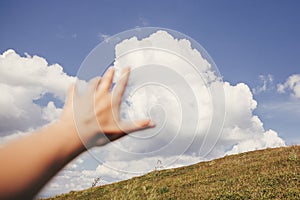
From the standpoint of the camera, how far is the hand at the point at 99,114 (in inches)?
69.0

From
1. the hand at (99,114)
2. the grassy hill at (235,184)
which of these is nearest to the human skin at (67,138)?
the hand at (99,114)

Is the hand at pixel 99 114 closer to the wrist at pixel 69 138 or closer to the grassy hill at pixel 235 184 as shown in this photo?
the wrist at pixel 69 138

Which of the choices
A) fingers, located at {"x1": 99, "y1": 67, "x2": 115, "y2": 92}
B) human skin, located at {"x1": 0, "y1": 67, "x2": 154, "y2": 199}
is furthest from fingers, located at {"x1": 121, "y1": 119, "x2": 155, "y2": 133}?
fingers, located at {"x1": 99, "y1": 67, "x2": 115, "y2": 92}

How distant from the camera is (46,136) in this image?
159cm

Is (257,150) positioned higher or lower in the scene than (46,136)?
higher

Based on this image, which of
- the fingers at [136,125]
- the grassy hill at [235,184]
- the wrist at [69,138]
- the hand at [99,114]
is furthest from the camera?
the grassy hill at [235,184]

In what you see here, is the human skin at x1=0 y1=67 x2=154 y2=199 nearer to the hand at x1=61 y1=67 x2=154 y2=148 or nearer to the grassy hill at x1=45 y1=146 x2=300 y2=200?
the hand at x1=61 y1=67 x2=154 y2=148

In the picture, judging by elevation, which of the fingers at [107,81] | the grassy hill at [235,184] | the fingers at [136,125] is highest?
the grassy hill at [235,184]

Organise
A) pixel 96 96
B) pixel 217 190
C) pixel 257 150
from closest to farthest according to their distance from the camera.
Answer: pixel 96 96, pixel 217 190, pixel 257 150

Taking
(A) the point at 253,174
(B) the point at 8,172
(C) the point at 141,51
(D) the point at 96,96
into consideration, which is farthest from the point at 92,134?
(A) the point at 253,174

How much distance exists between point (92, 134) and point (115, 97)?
10.0 inches

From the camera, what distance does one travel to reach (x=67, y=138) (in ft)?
5.32

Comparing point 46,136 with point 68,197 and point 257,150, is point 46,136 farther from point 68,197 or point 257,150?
point 257,150

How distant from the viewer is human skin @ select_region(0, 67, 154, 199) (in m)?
1.38
